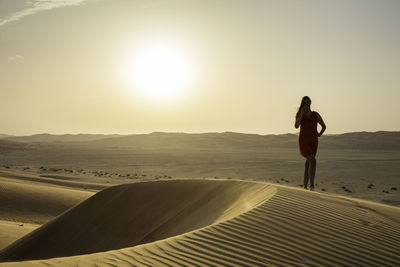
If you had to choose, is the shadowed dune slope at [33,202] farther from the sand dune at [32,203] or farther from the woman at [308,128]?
the woman at [308,128]

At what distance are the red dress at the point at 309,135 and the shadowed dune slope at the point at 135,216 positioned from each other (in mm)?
1465

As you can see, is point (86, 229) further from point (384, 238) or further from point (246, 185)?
point (384, 238)

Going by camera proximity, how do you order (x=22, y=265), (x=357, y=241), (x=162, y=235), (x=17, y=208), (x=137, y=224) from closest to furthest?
(x=22, y=265)
(x=357, y=241)
(x=162, y=235)
(x=137, y=224)
(x=17, y=208)

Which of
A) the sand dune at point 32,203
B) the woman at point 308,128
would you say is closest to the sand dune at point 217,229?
the woman at point 308,128

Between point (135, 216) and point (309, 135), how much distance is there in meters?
3.95

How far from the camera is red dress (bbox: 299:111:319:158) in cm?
751

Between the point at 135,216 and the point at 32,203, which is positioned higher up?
the point at 135,216

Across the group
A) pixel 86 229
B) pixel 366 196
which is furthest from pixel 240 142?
pixel 86 229

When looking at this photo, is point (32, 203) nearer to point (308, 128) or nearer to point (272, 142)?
point (308, 128)

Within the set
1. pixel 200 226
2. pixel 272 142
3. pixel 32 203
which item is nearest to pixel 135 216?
pixel 200 226

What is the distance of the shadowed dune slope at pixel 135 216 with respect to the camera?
6473mm

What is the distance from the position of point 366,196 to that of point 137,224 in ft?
31.8

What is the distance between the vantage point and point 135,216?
305 inches

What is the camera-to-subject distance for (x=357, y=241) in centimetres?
403
